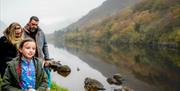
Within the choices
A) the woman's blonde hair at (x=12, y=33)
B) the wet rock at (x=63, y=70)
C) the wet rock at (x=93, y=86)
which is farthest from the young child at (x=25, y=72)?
the wet rock at (x=63, y=70)

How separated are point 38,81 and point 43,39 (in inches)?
225

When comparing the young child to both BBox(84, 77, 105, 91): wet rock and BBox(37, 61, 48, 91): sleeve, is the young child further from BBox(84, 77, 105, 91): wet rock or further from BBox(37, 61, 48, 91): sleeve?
BBox(84, 77, 105, 91): wet rock

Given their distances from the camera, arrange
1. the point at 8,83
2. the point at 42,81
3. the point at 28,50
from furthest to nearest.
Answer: the point at 42,81 → the point at 28,50 → the point at 8,83

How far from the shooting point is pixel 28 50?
24.3 feet

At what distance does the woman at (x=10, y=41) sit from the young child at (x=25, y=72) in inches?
123

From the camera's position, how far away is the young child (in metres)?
7.34

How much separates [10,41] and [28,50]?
147 inches

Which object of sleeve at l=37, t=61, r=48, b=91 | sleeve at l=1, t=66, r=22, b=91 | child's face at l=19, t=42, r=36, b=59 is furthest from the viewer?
sleeve at l=37, t=61, r=48, b=91

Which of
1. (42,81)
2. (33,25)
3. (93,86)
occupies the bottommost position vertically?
(93,86)

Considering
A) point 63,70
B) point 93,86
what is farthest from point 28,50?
point 63,70

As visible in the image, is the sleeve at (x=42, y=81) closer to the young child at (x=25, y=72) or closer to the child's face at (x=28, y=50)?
the young child at (x=25, y=72)

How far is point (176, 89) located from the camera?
3903cm

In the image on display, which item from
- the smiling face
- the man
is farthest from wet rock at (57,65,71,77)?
the smiling face

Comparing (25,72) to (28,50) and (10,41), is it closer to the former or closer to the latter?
(28,50)
